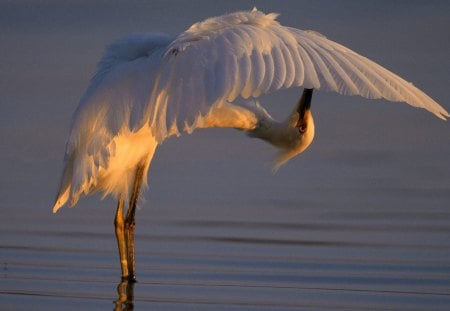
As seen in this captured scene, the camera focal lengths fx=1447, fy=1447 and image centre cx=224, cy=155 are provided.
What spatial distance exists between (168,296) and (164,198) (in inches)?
188

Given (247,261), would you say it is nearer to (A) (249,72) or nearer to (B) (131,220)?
(B) (131,220)

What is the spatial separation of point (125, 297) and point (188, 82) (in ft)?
6.79

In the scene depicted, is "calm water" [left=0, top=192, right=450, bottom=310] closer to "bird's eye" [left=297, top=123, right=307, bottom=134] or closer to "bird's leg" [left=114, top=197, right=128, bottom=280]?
"bird's leg" [left=114, top=197, right=128, bottom=280]

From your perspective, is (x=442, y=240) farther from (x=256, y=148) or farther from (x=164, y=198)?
(x=256, y=148)

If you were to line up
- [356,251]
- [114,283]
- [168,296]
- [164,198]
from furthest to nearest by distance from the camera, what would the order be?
[164,198]
[356,251]
[114,283]
[168,296]

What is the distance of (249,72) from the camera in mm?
8016

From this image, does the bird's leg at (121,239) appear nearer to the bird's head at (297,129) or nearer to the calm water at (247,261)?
the calm water at (247,261)

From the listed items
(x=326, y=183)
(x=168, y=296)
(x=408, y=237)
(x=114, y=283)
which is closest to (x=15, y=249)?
(x=114, y=283)

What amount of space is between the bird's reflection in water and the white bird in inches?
15.5

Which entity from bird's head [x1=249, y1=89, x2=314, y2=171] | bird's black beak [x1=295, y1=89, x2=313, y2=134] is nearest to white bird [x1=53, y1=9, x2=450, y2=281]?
bird's head [x1=249, y1=89, x2=314, y2=171]

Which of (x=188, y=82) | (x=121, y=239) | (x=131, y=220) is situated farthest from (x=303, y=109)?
(x=188, y=82)

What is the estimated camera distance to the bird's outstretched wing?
7973mm

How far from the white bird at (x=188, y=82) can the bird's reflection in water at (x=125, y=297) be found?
1.29 ft

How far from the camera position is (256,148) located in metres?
16.9
